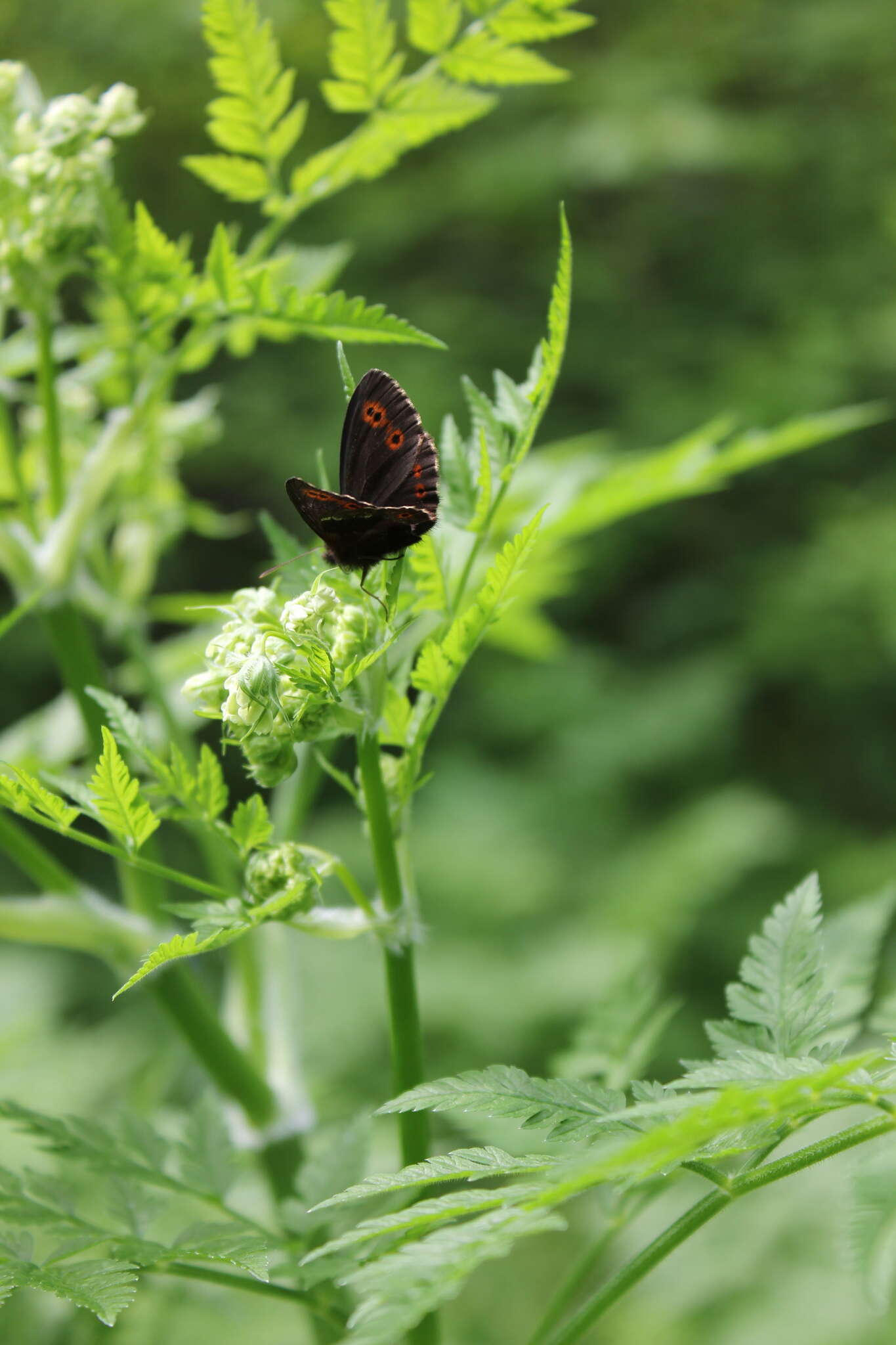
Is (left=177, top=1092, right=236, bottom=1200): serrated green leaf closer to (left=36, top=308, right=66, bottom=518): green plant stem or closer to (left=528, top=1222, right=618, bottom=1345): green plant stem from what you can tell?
(left=528, top=1222, right=618, bottom=1345): green plant stem

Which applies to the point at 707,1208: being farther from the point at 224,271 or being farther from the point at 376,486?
the point at 224,271

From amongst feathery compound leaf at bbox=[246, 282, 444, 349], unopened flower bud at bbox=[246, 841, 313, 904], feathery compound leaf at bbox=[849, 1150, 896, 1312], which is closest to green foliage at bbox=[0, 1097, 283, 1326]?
unopened flower bud at bbox=[246, 841, 313, 904]

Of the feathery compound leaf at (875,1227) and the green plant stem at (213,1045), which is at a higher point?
the feathery compound leaf at (875,1227)

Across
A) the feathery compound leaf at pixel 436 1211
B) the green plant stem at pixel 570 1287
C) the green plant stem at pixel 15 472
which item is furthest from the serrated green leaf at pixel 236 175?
the green plant stem at pixel 570 1287

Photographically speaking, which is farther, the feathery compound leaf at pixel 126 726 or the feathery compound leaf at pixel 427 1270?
the feathery compound leaf at pixel 126 726

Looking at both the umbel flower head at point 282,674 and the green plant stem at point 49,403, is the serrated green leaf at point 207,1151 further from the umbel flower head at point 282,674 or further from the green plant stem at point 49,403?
the green plant stem at point 49,403

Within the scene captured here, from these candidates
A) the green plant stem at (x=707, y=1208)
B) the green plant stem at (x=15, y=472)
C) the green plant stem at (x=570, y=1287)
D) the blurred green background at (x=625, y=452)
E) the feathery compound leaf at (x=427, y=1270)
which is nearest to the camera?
the feathery compound leaf at (x=427, y=1270)

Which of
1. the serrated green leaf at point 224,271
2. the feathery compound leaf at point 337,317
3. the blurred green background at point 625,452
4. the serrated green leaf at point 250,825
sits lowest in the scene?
the blurred green background at point 625,452

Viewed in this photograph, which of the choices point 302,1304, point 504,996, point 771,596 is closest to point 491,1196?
point 302,1304

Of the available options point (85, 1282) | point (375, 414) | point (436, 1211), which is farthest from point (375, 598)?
point (85, 1282)
